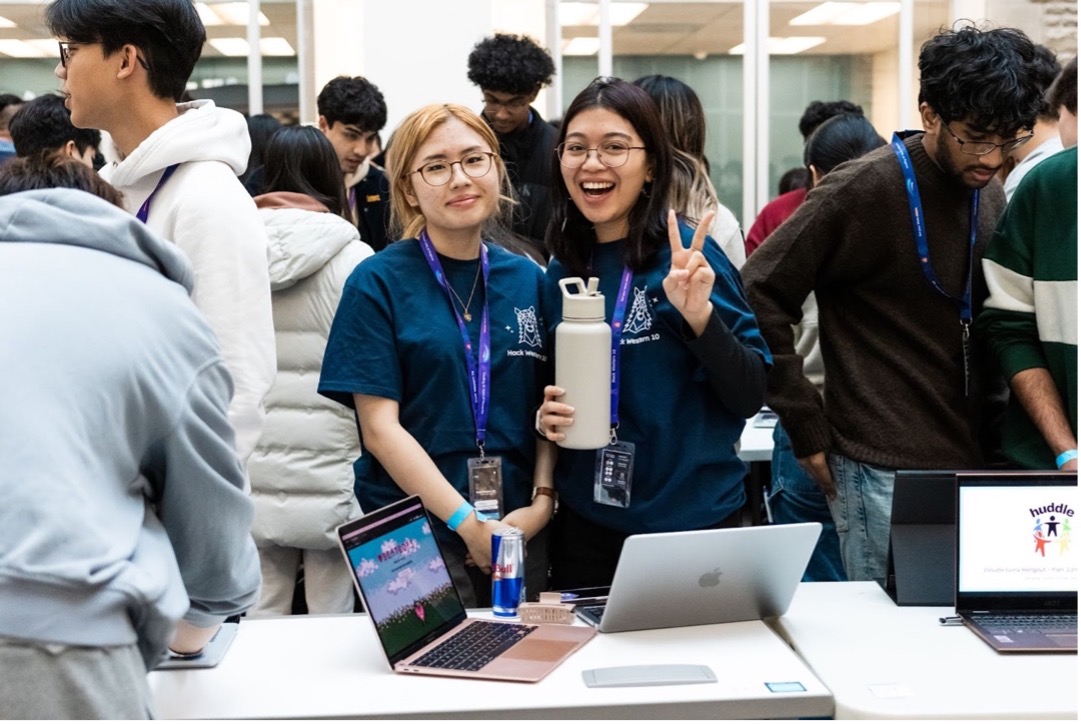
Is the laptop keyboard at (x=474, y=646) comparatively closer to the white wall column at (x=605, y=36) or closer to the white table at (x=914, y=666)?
the white table at (x=914, y=666)

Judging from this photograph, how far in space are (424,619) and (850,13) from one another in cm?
656

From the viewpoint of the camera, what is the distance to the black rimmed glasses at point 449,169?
230 centimetres

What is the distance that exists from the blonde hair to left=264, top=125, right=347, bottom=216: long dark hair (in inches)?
36.1

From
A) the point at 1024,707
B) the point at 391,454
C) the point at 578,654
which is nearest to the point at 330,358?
the point at 391,454

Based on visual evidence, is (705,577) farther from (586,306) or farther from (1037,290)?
(1037,290)

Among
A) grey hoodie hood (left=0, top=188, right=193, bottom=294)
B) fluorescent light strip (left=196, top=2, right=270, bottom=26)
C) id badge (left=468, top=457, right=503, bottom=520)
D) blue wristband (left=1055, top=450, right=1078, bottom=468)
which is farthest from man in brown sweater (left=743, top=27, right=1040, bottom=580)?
fluorescent light strip (left=196, top=2, right=270, bottom=26)

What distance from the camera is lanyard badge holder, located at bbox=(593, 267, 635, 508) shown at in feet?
7.25

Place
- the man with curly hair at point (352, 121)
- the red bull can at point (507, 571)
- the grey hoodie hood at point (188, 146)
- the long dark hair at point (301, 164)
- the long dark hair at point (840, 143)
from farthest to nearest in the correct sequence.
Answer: the man with curly hair at point (352, 121) < the long dark hair at point (840, 143) < the long dark hair at point (301, 164) < the red bull can at point (507, 571) < the grey hoodie hood at point (188, 146)

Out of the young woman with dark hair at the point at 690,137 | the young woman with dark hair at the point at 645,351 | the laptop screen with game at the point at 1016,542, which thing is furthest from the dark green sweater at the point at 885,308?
the young woman with dark hair at the point at 690,137

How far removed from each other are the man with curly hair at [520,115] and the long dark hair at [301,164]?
784 mm

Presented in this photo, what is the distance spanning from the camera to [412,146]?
7.63 ft

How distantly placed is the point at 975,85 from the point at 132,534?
1.73m

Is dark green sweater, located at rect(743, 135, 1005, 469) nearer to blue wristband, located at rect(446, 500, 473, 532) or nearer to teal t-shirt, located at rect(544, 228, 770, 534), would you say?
teal t-shirt, located at rect(544, 228, 770, 534)

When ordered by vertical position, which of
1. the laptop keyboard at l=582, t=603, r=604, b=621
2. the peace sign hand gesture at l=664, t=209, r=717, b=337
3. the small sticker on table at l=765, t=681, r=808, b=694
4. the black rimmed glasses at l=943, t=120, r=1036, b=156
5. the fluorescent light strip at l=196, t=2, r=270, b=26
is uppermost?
the fluorescent light strip at l=196, t=2, r=270, b=26
